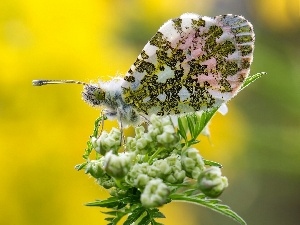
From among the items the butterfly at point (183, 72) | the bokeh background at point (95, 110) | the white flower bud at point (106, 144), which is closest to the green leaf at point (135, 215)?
the white flower bud at point (106, 144)

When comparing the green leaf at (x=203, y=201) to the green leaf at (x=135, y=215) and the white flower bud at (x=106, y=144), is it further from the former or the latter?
the white flower bud at (x=106, y=144)

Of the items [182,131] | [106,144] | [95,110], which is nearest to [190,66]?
[182,131]

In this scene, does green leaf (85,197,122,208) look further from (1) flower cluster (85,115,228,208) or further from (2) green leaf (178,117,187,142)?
(2) green leaf (178,117,187,142)

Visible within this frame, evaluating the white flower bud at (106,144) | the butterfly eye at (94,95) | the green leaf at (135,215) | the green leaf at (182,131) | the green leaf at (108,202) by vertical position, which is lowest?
the green leaf at (135,215)

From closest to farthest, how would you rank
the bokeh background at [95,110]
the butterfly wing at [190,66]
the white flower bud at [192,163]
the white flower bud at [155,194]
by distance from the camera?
the white flower bud at [155,194], the white flower bud at [192,163], the butterfly wing at [190,66], the bokeh background at [95,110]

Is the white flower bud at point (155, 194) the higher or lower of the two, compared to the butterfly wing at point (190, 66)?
lower

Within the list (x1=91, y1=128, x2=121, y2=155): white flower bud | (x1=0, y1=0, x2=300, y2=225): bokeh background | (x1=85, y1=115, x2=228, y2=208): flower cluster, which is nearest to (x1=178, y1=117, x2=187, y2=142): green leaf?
(x1=85, y1=115, x2=228, y2=208): flower cluster
